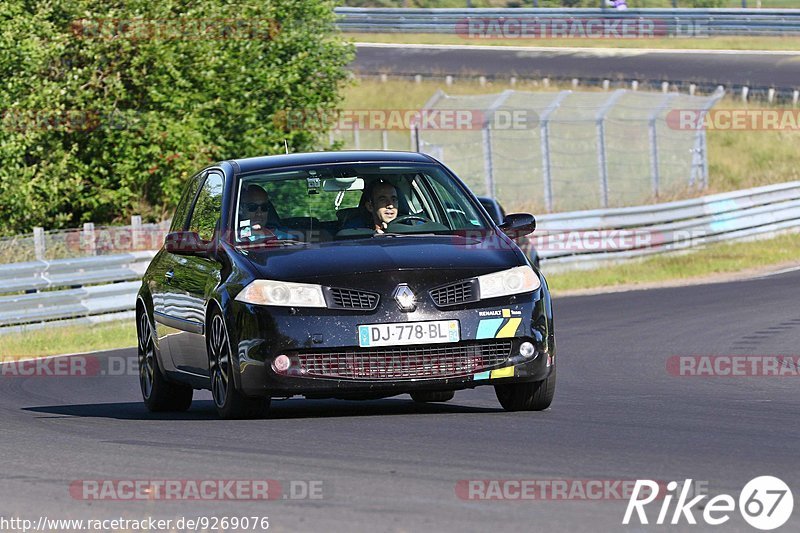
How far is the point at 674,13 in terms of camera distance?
5666 cm

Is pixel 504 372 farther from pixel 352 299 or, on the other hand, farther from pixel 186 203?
pixel 186 203

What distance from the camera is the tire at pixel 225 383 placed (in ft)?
29.7

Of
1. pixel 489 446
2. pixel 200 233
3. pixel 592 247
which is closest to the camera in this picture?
pixel 489 446

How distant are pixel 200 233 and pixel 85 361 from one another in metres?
6.22

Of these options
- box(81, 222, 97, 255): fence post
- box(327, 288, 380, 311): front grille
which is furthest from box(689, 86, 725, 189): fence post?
box(327, 288, 380, 311): front grille

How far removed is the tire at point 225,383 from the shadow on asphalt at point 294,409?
202mm

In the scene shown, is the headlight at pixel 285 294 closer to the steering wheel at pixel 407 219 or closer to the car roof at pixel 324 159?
the steering wheel at pixel 407 219

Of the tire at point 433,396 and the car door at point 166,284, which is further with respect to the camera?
the tire at point 433,396

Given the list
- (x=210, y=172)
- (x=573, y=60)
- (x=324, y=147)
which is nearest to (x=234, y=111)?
(x=324, y=147)

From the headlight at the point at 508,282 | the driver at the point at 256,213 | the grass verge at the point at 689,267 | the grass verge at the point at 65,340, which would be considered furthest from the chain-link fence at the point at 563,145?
the headlight at the point at 508,282

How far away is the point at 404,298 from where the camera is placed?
8.70 meters

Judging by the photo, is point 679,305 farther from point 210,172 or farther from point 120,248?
point 210,172

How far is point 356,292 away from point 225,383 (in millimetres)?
1005

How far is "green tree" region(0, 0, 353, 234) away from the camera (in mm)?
25156
